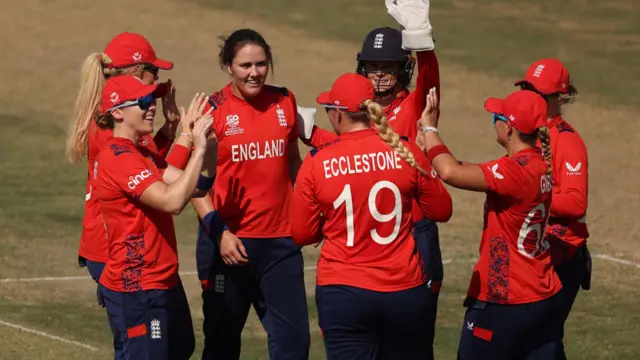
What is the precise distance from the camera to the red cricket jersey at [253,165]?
33.4 ft

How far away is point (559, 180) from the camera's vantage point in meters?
10.3

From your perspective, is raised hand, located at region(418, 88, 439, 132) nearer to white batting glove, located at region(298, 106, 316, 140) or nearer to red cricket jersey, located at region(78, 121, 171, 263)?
white batting glove, located at region(298, 106, 316, 140)

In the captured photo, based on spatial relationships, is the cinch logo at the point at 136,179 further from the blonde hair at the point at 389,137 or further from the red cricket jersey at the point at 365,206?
the blonde hair at the point at 389,137

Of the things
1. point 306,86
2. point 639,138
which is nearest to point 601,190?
point 639,138

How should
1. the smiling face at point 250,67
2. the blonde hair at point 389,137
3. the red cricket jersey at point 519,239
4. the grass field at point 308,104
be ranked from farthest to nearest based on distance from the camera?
the grass field at point 308,104
the smiling face at point 250,67
the red cricket jersey at point 519,239
the blonde hair at point 389,137

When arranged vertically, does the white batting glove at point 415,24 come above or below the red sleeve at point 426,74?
above

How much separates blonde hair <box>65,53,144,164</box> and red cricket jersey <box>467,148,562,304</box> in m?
2.95

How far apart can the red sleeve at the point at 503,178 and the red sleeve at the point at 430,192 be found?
32 cm

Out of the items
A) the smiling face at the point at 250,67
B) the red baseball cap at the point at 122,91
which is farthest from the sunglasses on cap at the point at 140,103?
the smiling face at the point at 250,67

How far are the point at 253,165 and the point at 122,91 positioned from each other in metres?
1.42

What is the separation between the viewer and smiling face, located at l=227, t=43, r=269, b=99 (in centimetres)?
1012

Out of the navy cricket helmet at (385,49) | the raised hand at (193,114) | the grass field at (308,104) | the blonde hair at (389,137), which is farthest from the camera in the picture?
the grass field at (308,104)

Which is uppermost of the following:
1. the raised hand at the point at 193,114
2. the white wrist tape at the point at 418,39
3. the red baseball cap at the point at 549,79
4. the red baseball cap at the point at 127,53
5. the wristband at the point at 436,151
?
the white wrist tape at the point at 418,39

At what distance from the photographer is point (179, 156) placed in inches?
378
